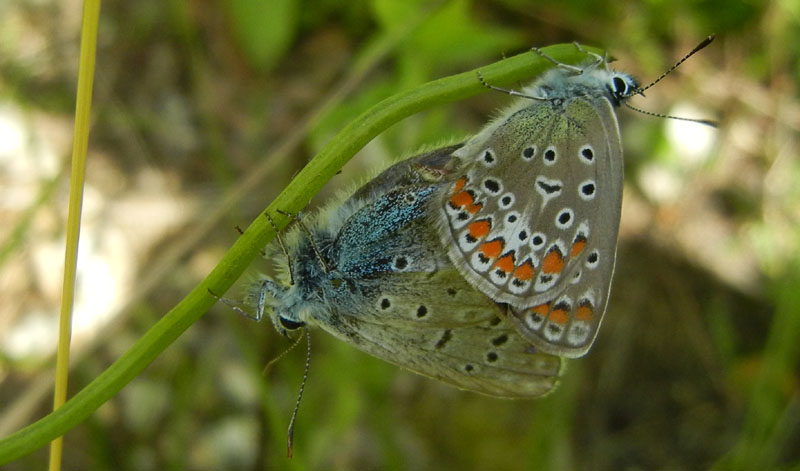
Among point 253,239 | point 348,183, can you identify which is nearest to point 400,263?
point 253,239

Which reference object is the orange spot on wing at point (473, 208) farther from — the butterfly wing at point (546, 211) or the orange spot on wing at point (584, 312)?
the orange spot on wing at point (584, 312)

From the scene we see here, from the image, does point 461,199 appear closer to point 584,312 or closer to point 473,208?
point 473,208

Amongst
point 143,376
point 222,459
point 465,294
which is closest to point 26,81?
point 143,376

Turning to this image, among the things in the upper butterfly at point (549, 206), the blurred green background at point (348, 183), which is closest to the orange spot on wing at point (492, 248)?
the upper butterfly at point (549, 206)

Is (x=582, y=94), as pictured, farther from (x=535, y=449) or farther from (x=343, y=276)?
(x=535, y=449)

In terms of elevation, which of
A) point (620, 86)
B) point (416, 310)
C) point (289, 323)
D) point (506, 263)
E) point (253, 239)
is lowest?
point (253, 239)

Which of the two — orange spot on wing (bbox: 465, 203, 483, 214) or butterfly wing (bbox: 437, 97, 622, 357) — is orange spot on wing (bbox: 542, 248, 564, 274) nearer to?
butterfly wing (bbox: 437, 97, 622, 357)
